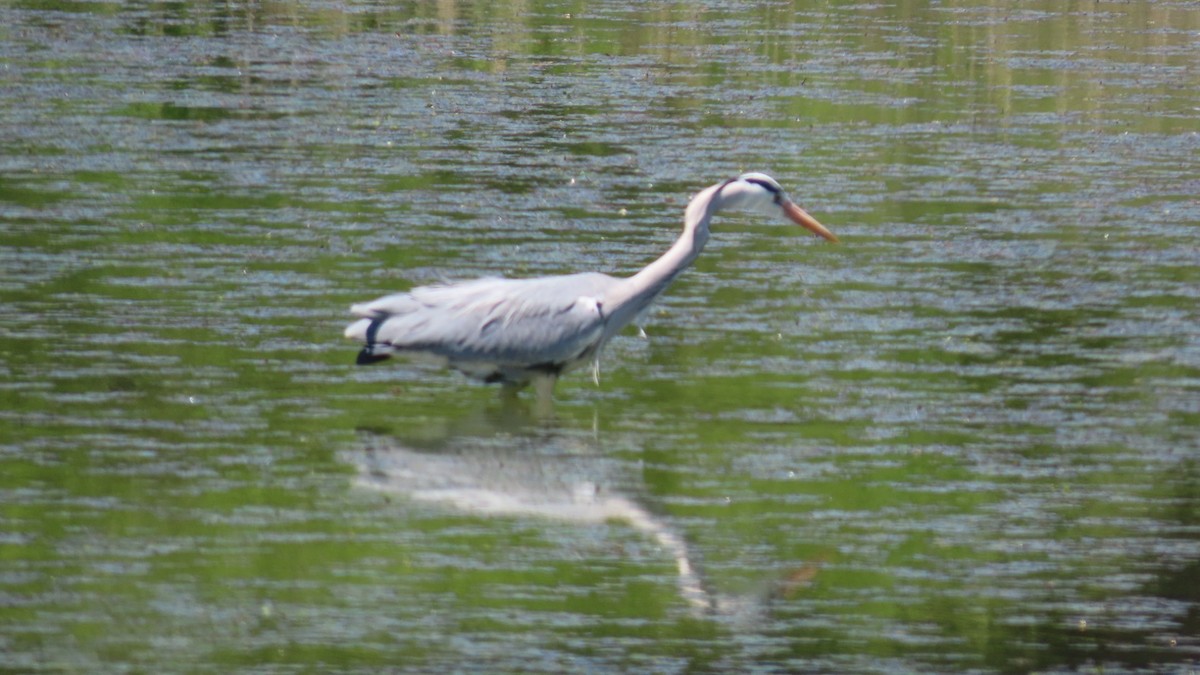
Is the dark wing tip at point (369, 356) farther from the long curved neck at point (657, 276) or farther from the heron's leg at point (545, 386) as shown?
the long curved neck at point (657, 276)

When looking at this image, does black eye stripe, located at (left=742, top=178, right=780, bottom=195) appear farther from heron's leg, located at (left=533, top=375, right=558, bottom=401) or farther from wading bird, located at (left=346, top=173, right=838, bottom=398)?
heron's leg, located at (left=533, top=375, right=558, bottom=401)

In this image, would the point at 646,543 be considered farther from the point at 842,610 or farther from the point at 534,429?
the point at 534,429

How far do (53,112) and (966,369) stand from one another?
890cm

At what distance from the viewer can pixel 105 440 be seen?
8.77 m

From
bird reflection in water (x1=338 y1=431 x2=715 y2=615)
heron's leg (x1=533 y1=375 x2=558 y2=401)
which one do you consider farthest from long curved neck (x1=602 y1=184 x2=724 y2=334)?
bird reflection in water (x1=338 y1=431 x2=715 y2=615)

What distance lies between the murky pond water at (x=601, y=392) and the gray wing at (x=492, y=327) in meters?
0.26

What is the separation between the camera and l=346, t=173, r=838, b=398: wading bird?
970cm

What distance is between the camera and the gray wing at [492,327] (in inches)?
382

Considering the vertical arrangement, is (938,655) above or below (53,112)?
below

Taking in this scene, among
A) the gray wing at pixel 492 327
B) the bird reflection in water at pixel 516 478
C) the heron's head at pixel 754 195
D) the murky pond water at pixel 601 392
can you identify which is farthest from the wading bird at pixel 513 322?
the bird reflection in water at pixel 516 478

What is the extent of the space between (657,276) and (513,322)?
702 millimetres

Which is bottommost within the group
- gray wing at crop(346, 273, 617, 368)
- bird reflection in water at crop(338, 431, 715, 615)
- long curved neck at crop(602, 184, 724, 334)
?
bird reflection in water at crop(338, 431, 715, 615)

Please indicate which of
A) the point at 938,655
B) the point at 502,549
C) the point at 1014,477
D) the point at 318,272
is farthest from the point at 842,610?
the point at 318,272

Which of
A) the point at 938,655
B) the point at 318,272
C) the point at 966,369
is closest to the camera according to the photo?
the point at 938,655
